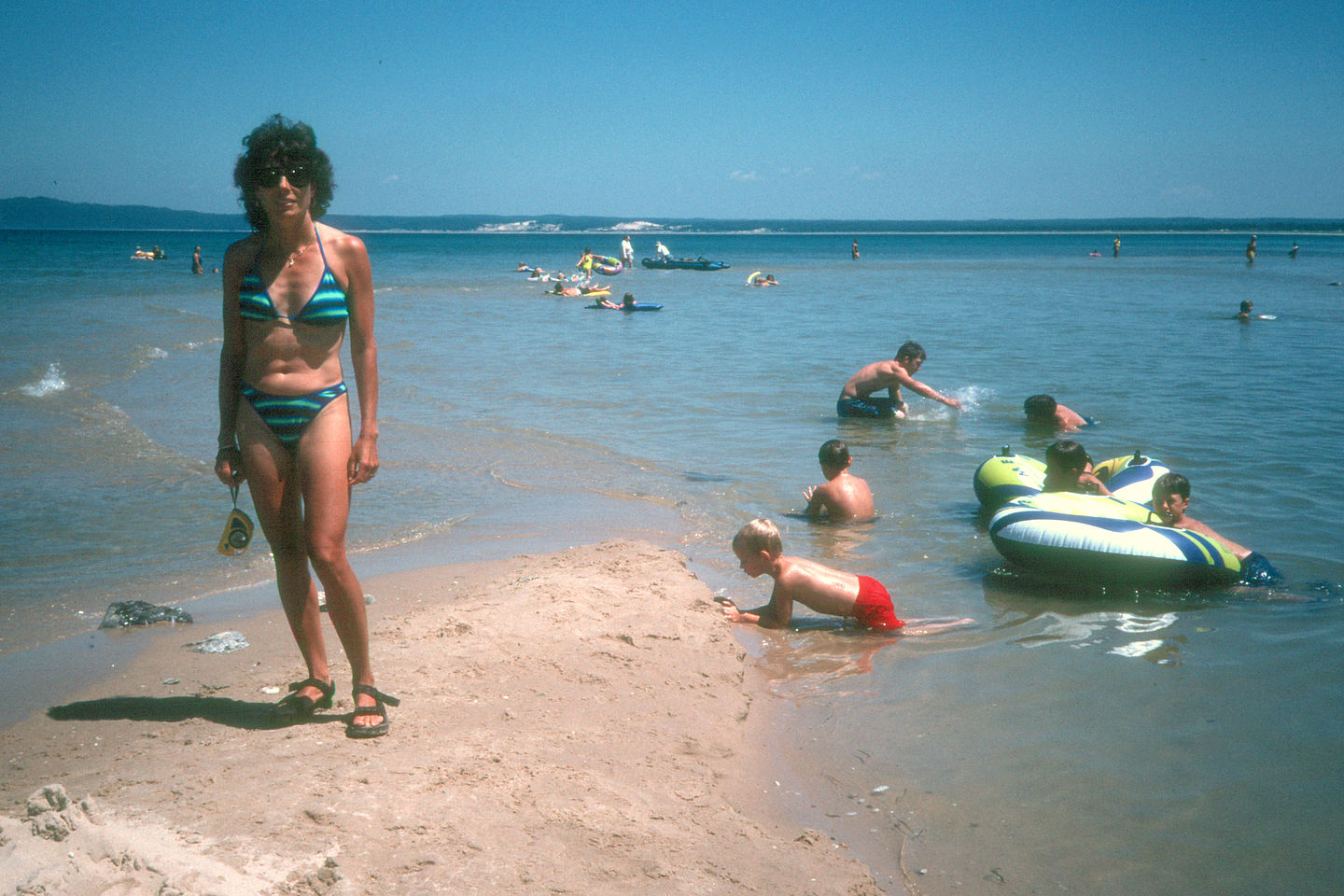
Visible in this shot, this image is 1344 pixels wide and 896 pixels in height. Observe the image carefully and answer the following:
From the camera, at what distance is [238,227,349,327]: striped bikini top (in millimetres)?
3357

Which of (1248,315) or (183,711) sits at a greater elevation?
(1248,315)

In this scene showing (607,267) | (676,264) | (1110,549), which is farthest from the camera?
(676,264)

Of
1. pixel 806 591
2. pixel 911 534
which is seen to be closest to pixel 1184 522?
pixel 911 534

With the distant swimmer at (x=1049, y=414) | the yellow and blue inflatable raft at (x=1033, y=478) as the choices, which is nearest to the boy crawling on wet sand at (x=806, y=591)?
the yellow and blue inflatable raft at (x=1033, y=478)

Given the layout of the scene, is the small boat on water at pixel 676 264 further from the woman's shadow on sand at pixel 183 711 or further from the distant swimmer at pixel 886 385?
the woman's shadow on sand at pixel 183 711

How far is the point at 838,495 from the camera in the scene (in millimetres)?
7805

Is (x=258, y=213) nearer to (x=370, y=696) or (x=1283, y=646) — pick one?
(x=370, y=696)

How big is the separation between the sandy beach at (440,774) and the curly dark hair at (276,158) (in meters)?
1.93

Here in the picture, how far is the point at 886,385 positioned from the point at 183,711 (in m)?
10.2

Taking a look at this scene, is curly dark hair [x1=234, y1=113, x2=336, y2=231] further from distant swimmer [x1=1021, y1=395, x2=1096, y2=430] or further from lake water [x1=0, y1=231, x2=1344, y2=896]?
distant swimmer [x1=1021, y1=395, x2=1096, y2=430]

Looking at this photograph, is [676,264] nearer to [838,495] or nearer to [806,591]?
[838,495]

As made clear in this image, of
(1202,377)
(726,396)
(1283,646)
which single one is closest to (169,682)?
(1283,646)

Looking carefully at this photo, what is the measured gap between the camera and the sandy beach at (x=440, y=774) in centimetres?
263

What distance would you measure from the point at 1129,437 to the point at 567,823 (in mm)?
10111
